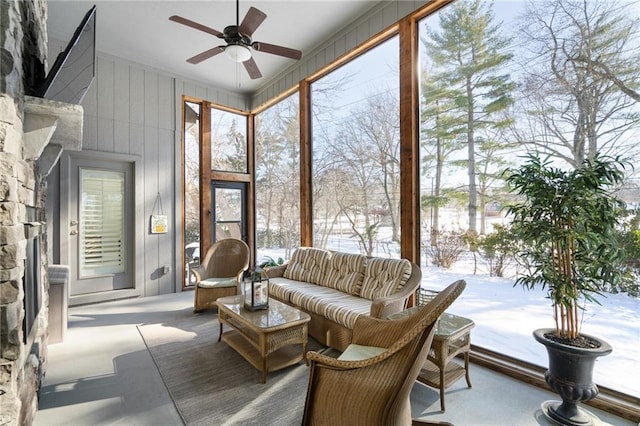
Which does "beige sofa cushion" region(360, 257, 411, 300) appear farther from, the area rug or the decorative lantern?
the decorative lantern

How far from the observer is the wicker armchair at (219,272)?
Answer: 4184 millimetres

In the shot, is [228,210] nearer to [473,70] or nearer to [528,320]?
[473,70]

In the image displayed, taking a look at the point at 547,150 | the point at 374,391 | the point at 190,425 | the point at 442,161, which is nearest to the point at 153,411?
the point at 190,425

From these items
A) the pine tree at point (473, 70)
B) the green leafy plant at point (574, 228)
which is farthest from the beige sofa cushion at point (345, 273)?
the green leafy plant at point (574, 228)

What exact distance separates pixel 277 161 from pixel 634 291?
16.5 ft

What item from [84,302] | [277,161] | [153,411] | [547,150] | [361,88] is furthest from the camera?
[277,161]

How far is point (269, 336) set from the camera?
2514 millimetres

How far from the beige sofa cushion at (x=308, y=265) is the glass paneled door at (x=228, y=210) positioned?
2.29m

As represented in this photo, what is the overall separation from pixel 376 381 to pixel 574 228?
1.66 m

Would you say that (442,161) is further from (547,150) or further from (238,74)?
(238,74)

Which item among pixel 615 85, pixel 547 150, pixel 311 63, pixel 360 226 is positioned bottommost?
pixel 360 226

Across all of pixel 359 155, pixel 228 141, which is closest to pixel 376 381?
pixel 359 155

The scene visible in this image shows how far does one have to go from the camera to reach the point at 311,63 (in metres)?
4.80

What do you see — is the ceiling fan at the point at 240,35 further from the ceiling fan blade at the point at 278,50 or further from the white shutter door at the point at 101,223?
the white shutter door at the point at 101,223
